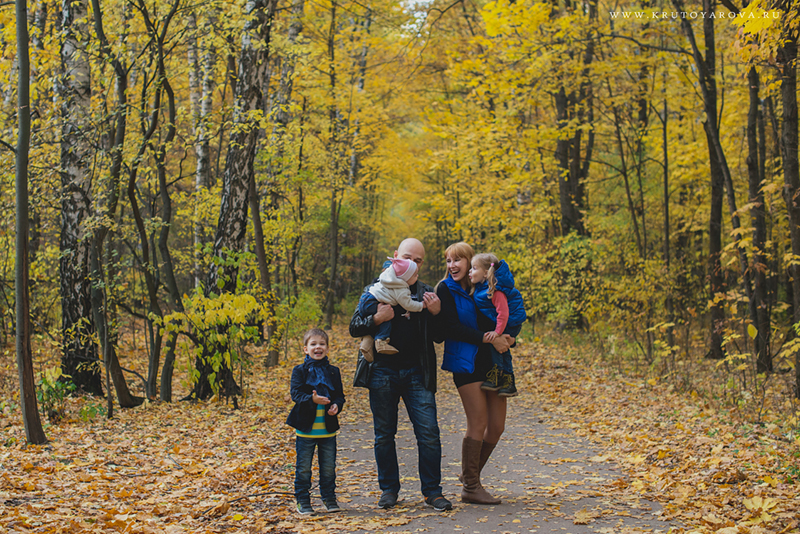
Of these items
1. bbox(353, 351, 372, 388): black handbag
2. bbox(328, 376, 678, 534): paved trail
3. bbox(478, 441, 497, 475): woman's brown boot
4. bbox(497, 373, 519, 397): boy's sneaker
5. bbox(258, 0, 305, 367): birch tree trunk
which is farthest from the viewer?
bbox(258, 0, 305, 367): birch tree trunk

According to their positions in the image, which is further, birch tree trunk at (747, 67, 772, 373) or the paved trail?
birch tree trunk at (747, 67, 772, 373)

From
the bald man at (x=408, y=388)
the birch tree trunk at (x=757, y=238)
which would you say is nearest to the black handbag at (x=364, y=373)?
the bald man at (x=408, y=388)

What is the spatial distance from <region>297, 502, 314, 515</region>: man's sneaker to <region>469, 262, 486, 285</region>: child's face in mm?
2055

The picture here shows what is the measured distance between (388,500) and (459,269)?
180 centimetres

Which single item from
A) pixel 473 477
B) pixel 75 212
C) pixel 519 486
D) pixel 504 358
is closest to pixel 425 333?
pixel 504 358

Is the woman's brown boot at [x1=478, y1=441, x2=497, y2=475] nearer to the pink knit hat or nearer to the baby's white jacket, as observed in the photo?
the baby's white jacket

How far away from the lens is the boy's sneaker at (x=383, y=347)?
417 cm

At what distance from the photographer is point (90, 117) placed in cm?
766

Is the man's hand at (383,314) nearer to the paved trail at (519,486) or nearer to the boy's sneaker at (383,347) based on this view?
the boy's sneaker at (383,347)

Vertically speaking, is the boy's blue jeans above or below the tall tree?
below

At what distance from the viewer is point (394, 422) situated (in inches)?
172

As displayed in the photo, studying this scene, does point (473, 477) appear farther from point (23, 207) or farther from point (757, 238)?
point (757, 238)

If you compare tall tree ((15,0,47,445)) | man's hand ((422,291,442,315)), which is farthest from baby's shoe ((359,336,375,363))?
tall tree ((15,0,47,445))

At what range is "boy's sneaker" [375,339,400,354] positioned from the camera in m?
4.17
